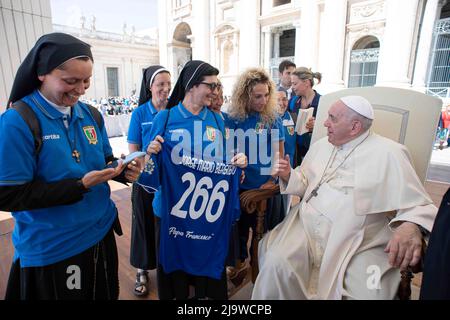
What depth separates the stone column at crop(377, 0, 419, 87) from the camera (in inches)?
379

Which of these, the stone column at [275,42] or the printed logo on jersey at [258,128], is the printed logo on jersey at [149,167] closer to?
the printed logo on jersey at [258,128]

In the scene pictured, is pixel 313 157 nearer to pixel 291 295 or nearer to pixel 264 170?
pixel 264 170

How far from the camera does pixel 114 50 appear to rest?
87.4 feet

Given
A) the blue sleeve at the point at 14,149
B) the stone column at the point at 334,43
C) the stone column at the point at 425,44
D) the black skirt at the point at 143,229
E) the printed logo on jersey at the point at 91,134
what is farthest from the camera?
the stone column at the point at 334,43

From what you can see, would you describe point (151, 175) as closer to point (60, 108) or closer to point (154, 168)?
point (154, 168)

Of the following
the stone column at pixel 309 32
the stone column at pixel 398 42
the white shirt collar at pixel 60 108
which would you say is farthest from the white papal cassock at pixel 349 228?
the stone column at pixel 309 32

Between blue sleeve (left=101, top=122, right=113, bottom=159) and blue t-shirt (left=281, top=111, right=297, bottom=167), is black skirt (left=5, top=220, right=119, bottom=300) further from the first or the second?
blue t-shirt (left=281, top=111, right=297, bottom=167)

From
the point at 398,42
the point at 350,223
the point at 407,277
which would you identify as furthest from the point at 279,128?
the point at 398,42

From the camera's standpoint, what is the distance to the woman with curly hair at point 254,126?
89.0 inches

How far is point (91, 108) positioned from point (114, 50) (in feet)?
95.0

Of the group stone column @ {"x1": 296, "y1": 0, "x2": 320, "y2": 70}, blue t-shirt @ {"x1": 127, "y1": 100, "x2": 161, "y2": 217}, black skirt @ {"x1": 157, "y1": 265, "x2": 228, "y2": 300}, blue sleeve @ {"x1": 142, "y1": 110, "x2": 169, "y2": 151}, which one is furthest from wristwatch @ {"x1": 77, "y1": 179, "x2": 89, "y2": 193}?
stone column @ {"x1": 296, "y1": 0, "x2": 320, "y2": 70}

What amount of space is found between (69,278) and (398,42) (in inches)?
478

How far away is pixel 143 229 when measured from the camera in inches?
88.6

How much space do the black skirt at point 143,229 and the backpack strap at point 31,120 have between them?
113 cm
